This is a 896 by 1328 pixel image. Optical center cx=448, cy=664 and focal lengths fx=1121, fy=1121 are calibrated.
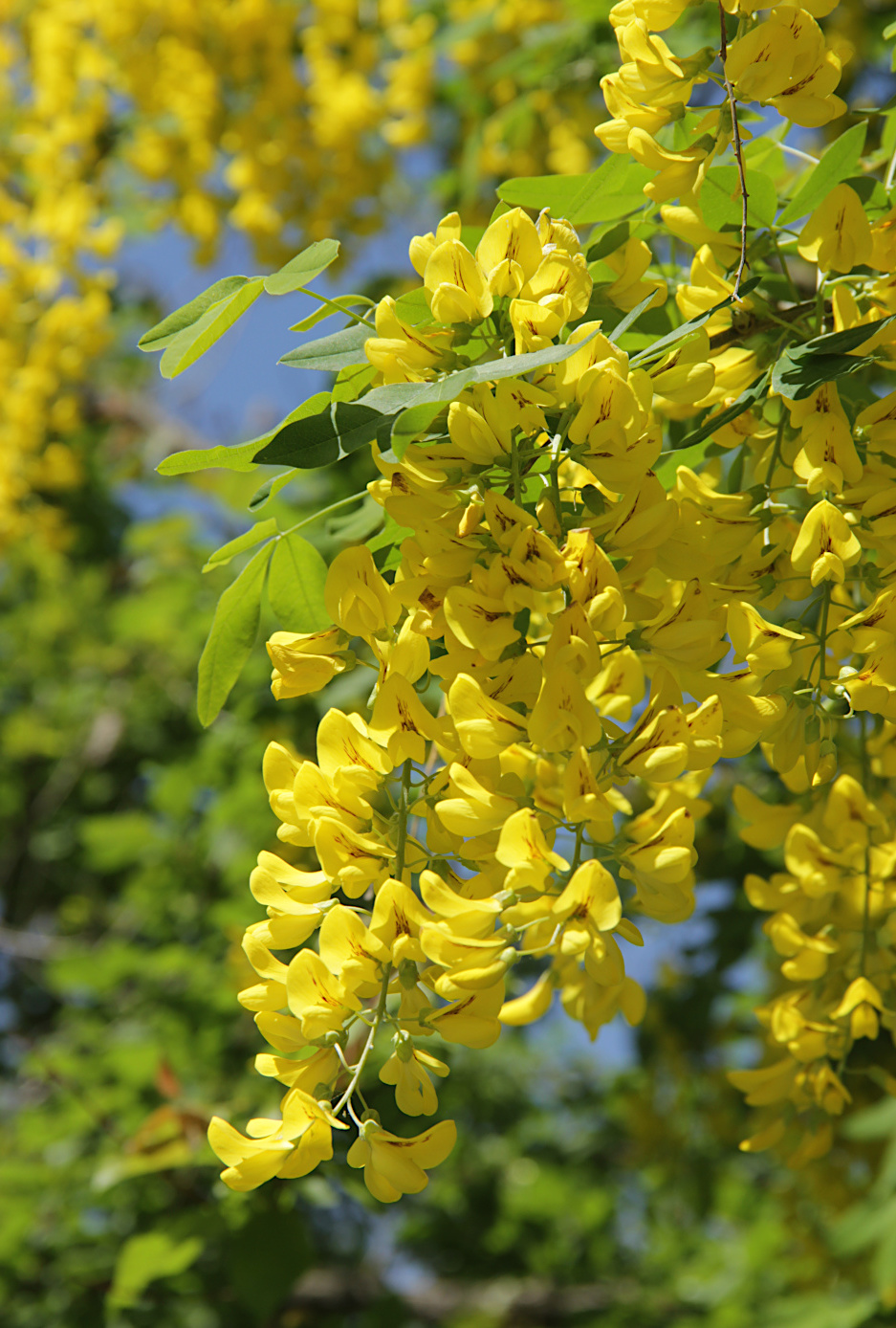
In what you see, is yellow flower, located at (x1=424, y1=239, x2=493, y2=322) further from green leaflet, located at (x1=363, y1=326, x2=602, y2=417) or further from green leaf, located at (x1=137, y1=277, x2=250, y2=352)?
green leaf, located at (x1=137, y1=277, x2=250, y2=352)

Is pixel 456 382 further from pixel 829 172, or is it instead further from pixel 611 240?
pixel 829 172

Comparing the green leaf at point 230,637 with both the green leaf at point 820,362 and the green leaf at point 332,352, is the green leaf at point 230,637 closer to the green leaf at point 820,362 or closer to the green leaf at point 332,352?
the green leaf at point 332,352

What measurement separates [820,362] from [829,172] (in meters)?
0.20

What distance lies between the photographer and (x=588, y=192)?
86 centimetres

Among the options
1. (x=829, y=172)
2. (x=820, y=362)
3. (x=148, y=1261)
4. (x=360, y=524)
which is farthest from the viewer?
(x=148, y=1261)

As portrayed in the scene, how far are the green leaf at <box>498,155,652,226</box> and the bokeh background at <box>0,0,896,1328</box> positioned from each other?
30 cm

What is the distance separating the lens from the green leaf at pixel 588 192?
33.7 inches

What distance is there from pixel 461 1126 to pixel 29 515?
2587 millimetres

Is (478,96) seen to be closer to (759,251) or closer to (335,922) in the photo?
(759,251)

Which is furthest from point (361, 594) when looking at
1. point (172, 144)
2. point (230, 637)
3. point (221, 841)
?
point (172, 144)

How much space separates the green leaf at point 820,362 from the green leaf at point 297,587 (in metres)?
0.37

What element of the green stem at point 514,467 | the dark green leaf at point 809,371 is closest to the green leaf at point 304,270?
the green stem at point 514,467

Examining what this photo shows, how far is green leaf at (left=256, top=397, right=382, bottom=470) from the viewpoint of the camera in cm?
72

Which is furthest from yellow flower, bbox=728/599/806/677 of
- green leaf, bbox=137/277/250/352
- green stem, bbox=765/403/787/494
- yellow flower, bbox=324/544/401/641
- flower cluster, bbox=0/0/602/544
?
flower cluster, bbox=0/0/602/544
